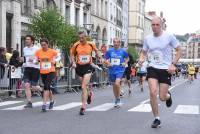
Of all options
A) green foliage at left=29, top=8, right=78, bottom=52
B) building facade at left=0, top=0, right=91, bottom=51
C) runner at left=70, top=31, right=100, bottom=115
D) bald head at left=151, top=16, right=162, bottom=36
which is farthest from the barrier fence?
bald head at left=151, top=16, right=162, bottom=36

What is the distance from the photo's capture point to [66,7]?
144ft

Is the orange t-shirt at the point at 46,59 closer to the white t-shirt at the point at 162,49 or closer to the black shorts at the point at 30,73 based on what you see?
the black shorts at the point at 30,73

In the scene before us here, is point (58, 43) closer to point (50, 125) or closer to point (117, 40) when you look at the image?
point (117, 40)

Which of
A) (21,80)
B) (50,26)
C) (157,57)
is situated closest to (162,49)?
(157,57)

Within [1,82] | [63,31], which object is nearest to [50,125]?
[1,82]

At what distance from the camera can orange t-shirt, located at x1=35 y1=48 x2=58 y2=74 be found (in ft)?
41.4

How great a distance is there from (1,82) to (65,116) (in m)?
7.11

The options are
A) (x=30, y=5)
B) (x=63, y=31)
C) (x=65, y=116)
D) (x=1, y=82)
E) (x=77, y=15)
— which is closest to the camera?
(x=65, y=116)

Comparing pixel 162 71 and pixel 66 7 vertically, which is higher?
pixel 66 7

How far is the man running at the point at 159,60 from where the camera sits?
9.33m

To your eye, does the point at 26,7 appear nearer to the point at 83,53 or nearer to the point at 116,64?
the point at 116,64

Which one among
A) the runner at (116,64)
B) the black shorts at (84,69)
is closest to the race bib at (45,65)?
the black shorts at (84,69)

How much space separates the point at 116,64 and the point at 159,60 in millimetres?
4535

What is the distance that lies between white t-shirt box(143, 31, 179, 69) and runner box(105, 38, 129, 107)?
4.19 meters
